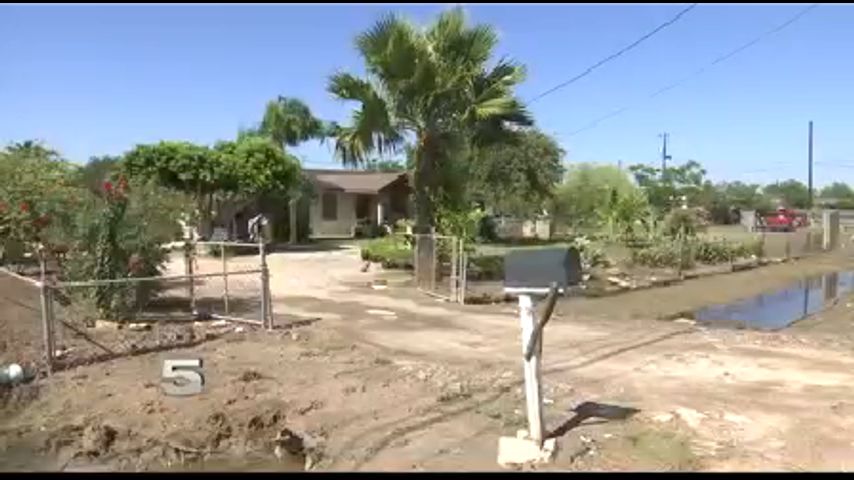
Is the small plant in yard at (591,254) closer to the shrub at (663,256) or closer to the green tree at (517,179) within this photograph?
the shrub at (663,256)

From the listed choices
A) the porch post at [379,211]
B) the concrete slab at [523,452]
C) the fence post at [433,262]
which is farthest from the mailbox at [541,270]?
the porch post at [379,211]

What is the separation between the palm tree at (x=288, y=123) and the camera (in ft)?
163

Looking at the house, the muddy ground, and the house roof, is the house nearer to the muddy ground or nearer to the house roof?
the house roof

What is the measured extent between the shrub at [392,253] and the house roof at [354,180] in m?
17.6

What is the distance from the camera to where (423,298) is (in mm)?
16484

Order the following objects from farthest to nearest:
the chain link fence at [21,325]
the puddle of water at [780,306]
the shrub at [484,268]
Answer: the shrub at [484,268] → the puddle of water at [780,306] → the chain link fence at [21,325]

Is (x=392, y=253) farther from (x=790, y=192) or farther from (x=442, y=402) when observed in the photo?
(x=790, y=192)

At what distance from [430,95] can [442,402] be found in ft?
37.6

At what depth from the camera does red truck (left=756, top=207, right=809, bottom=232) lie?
2031 inches

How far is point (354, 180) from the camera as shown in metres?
44.2

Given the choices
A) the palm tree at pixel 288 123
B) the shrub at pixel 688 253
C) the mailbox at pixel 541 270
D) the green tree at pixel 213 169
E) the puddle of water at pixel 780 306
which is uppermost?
the palm tree at pixel 288 123

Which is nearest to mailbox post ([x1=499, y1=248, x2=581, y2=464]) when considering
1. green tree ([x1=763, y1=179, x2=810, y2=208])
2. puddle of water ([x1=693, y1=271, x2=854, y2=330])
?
puddle of water ([x1=693, y1=271, x2=854, y2=330])

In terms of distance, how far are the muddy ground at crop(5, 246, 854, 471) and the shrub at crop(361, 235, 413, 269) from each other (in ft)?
30.7

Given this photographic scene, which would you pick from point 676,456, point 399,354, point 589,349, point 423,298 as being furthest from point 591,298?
point 676,456
